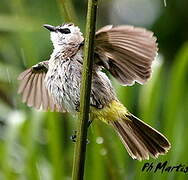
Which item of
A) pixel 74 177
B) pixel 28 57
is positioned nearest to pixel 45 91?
pixel 28 57

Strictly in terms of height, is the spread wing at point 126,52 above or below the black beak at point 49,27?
below

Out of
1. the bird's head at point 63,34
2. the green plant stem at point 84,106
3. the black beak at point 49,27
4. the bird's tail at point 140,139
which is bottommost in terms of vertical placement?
the bird's tail at point 140,139

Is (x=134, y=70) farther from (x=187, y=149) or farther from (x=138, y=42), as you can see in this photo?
(x=187, y=149)

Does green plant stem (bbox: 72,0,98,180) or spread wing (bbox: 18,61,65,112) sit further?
spread wing (bbox: 18,61,65,112)

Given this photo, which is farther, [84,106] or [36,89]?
[36,89]
